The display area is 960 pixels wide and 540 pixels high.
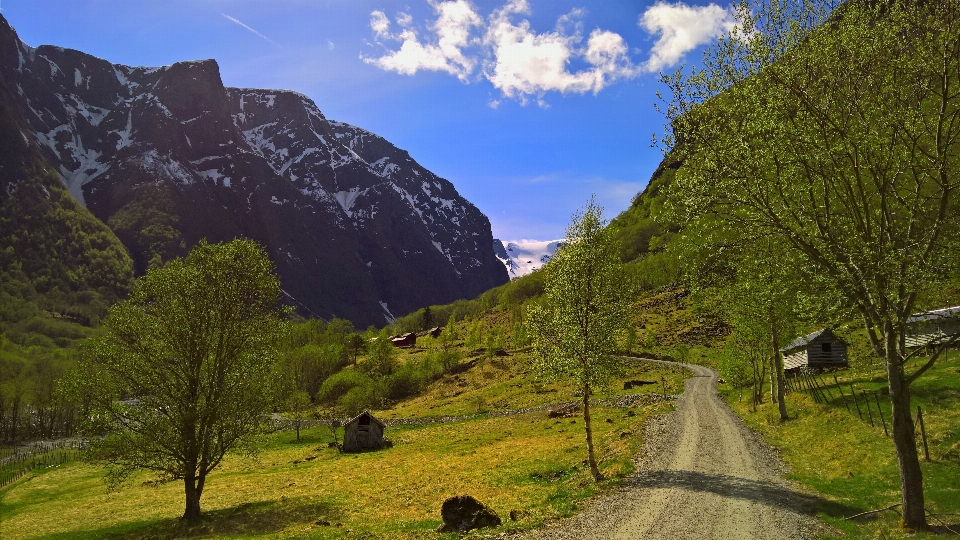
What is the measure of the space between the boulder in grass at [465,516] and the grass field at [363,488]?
0.69m

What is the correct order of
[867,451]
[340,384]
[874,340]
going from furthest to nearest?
[340,384] → [867,451] → [874,340]

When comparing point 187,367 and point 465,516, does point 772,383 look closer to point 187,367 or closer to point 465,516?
point 465,516

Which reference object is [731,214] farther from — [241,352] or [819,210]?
[241,352]

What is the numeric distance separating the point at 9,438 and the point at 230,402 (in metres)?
127

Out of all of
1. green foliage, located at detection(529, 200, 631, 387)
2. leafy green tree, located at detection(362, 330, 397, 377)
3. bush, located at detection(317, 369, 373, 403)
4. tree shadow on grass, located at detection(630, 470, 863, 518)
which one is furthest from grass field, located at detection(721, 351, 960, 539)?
leafy green tree, located at detection(362, 330, 397, 377)

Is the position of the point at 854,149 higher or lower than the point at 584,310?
higher

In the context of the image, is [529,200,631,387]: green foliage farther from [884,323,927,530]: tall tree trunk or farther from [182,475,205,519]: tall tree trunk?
[182,475,205,519]: tall tree trunk

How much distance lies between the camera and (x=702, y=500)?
2147 centimetres

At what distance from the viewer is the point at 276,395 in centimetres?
3500

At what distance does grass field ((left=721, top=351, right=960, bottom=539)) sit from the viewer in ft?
57.4

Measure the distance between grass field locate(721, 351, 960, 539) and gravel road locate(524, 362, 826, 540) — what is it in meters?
1.36

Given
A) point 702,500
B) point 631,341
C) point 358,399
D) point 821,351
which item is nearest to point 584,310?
point 702,500

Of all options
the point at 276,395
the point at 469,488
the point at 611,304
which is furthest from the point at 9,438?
the point at 611,304

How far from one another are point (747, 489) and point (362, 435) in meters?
54.4
